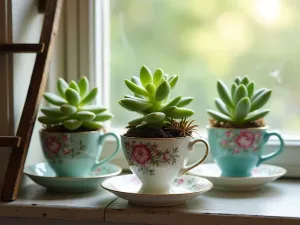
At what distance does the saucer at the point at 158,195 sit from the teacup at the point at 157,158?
3 centimetres

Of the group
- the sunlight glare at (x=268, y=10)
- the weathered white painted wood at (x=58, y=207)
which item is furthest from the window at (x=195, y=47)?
the weathered white painted wood at (x=58, y=207)

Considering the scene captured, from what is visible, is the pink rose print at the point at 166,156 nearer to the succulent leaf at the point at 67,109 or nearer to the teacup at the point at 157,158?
the teacup at the point at 157,158

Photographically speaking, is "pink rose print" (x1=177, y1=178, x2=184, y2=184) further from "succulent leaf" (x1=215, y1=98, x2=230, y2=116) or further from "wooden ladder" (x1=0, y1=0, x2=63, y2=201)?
"wooden ladder" (x1=0, y1=0, x2=63, y2=201)

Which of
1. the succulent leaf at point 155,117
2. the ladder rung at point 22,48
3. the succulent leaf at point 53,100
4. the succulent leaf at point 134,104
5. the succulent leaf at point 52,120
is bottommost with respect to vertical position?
the succulent leaf at point 52,120

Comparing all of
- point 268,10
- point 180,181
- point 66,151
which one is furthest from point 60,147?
point 268,10

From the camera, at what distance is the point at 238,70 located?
1.10m

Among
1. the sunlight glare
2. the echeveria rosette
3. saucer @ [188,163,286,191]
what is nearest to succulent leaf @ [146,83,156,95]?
the echeveria rosette

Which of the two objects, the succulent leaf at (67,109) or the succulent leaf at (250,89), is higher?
the succulent leaf at (250,89)

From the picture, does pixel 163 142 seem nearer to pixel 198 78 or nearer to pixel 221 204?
pixel 221 204

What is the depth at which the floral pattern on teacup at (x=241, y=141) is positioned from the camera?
0.95 meters

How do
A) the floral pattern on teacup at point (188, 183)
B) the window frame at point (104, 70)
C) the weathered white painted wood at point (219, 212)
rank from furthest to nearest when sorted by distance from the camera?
1. the window frame at point (104, 70)
2. the floral pattern on teacup at point (188, 183)
3. the weathered white painted wood at point (219, 212)

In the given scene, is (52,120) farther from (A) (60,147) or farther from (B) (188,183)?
(B) (188,183)

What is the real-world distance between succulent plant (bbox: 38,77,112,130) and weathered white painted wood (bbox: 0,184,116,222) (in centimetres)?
13

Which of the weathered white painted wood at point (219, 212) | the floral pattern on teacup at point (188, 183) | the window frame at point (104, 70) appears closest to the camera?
the weathered white painted wood at point (219, 212)
